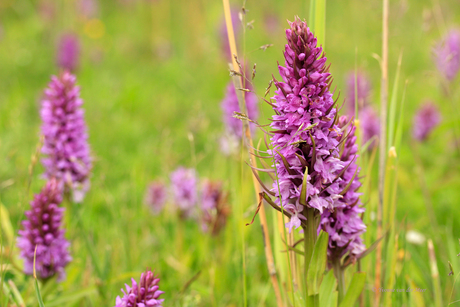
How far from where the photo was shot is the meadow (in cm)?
217

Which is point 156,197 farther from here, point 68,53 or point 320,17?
point 68,53

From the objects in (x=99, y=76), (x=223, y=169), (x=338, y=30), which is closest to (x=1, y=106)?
(x=99, y=76)

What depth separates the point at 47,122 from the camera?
8.84 ft

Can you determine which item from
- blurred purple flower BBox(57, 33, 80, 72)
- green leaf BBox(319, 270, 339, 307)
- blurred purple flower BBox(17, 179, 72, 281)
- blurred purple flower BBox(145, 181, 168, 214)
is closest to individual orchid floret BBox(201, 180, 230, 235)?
blurred purple flower BBox(145, 181, 168, 214)

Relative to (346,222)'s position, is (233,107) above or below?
above

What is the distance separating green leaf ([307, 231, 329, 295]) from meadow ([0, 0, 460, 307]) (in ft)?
0.45

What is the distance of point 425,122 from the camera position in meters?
4.71

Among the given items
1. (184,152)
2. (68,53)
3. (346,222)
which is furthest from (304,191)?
(68,53)

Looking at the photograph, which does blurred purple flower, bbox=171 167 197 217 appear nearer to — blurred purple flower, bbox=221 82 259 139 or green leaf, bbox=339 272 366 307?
blurred purple flower, bbox=221 82 259 139

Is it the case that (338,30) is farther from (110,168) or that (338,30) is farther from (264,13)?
(110,168)

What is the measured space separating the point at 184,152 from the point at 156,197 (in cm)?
179

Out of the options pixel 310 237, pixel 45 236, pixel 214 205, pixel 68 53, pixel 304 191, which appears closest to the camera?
pixel 304 191

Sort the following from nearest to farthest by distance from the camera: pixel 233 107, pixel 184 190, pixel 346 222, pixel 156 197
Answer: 1. pixel 346 222
2. pixel 184 190
3. pixel 156 197
4. pixel 233 107

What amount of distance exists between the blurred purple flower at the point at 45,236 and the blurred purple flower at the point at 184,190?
1.40 metres
